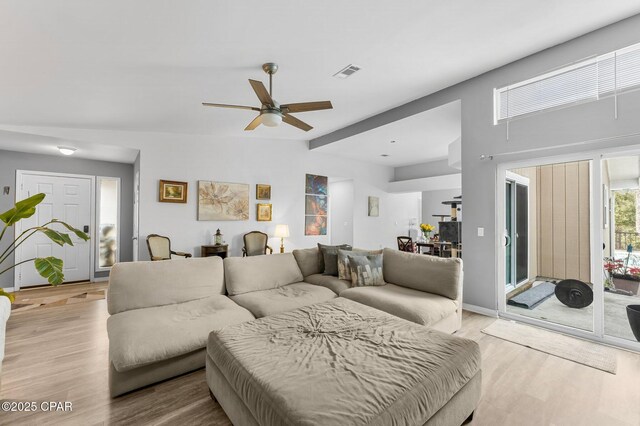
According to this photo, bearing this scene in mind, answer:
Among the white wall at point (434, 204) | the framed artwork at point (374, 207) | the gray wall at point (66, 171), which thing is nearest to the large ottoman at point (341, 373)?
the gray wall at point (66, 171)

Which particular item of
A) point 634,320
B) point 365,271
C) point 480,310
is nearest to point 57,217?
point 365,271

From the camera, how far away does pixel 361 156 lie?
24.2 ft

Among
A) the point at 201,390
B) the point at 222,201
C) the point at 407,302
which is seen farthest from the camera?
the point at 222,201

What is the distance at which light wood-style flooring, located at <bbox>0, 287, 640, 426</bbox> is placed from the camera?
1798 millimetres

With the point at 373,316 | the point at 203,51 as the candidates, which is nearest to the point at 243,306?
the point at 373,316

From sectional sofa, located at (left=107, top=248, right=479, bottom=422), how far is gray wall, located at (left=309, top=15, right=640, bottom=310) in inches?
35.7

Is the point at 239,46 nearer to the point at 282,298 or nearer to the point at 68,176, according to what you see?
the point at 282,298

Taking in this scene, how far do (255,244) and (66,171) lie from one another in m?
3.93

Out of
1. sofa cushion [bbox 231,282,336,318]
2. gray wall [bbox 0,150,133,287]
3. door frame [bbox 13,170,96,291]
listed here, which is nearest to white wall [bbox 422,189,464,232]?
sofa cushion [bbox 231,282,336,318]

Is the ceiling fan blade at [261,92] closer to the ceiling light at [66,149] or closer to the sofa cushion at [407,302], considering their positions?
the sofa cushion at [407,302]

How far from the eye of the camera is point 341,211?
8.18 meters

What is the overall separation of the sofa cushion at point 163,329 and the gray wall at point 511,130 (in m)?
3.08

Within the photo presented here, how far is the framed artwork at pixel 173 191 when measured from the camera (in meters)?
4.96

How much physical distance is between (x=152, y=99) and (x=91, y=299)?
10.9ft
